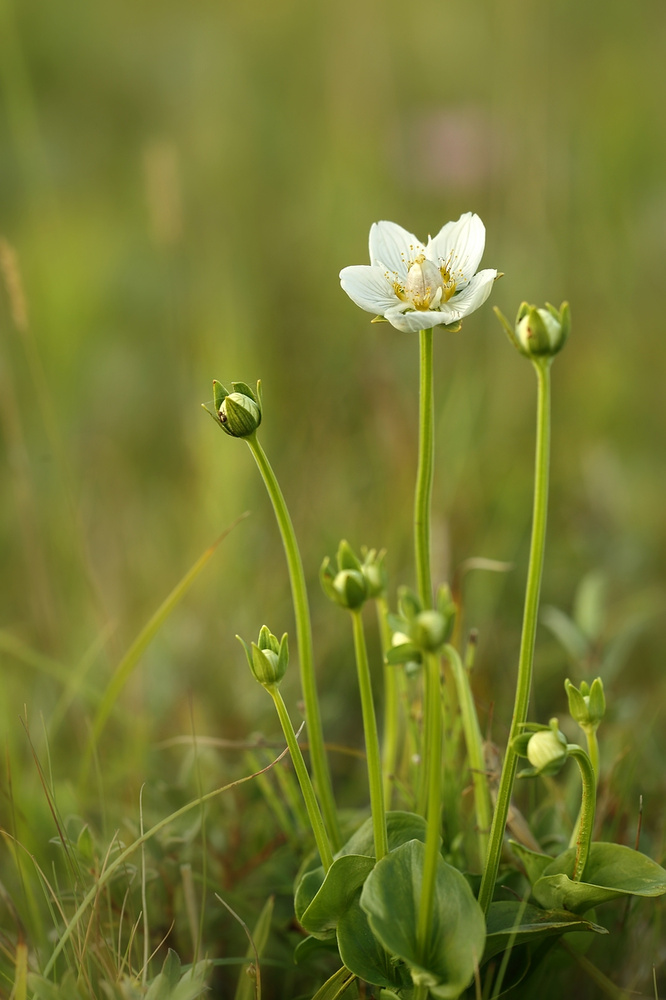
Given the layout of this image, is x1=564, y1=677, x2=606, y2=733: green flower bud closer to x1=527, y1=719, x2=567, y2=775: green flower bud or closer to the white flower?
x1=527, y1=719, x2=567, y2=775: green flower bud

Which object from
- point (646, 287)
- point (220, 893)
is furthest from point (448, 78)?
point (220, 893)

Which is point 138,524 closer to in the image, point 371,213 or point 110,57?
point 371,213

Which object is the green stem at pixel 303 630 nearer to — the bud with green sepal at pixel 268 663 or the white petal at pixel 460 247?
the bud with green sepal at pixel 268 663

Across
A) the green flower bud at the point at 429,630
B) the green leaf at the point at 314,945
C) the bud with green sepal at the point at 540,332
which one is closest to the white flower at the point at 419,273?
the bud with green sepal at the point at 540,332

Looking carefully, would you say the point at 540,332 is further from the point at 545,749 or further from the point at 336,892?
the point at 336,892

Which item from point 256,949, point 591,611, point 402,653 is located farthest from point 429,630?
point 591,611

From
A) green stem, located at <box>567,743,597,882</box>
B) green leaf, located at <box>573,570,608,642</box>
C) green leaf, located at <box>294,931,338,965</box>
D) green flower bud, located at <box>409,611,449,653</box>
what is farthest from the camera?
green leaf, located at <box>573,570,608,642</box>

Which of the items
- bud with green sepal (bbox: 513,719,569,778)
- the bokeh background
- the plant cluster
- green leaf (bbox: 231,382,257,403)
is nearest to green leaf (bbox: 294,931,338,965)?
the plant cluster
